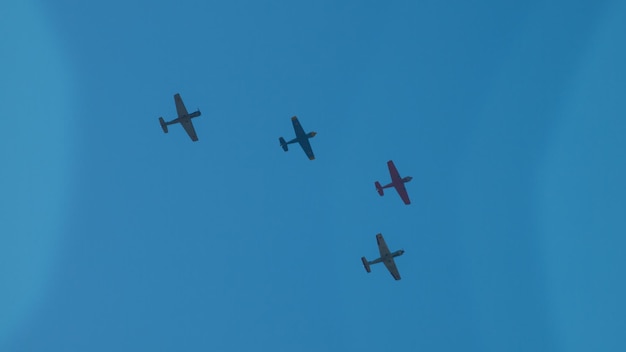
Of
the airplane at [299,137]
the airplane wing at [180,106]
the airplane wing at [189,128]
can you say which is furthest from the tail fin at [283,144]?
the airplane wing at [180,106]

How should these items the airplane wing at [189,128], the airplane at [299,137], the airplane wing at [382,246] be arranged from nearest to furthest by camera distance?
the airplane wing at [382,246], the airplane wing at [189,128], the airplane at [299,137]

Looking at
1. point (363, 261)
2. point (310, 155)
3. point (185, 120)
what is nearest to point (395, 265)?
point (363, 261)

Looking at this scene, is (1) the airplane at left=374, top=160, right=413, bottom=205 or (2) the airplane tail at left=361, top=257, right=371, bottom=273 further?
(1) the airplane at left=374, top=160, right=413, bottom=205

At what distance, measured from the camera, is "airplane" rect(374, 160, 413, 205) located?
7631 centimetres

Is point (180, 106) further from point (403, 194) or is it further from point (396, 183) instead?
point (403, 194)

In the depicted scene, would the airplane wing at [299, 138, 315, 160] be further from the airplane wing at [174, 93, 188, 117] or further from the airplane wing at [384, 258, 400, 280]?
the airplane wing at [384, 258, 400, 280]

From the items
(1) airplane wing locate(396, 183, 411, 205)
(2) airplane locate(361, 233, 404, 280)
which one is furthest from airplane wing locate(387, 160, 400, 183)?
(2) airplane locate(361, 233, 404, 280)

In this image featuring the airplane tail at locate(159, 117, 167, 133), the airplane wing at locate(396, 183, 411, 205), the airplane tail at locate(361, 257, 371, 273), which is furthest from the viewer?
the airplane wing at locate(396, 183, 411, 205)

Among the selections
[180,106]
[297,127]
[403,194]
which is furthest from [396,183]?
[180,106]

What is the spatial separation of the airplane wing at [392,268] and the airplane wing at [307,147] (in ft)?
49.2

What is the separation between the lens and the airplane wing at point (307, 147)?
74.8 meters

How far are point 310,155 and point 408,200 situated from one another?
13.3 meters

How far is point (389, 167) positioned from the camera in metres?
76.3

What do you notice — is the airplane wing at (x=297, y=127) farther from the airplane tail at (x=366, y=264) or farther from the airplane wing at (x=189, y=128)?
the airplane tail at (x=366, y=264)
